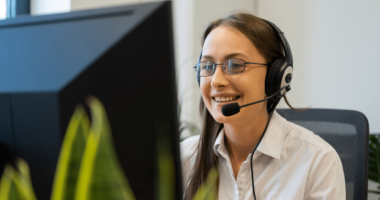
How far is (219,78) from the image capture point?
3.38 ft

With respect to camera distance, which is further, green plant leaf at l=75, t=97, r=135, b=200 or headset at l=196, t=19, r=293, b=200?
headset at l=196, t=19, r=293, b=200

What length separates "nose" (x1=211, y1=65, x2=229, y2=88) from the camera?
1.03 m

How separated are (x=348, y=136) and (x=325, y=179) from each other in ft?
0.73

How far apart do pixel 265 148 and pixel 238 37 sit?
37 cm

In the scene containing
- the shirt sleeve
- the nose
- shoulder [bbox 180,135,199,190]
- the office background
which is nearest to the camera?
the shirt sleeve

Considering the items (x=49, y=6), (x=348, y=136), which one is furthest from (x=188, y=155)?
(x=49, y=6)

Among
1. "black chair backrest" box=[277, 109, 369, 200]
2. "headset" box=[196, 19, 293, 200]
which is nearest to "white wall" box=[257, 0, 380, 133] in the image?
"black chair backrest" box=[277, 109, 369, 200]

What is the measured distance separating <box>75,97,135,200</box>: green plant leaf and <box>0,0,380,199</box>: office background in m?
1.61

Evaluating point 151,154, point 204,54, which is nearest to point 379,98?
point 204,54

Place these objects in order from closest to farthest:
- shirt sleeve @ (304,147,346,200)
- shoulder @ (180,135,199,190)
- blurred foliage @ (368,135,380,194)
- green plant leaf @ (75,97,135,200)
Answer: green plant leaf @ (75,97,135,200) < shirt sleeve @ (304,147,346,200) < shoulder @ (180,135,199,190) < blurred foliage @ (368,135,380,194)

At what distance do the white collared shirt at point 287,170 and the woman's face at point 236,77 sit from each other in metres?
0.13

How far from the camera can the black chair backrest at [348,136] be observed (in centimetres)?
99

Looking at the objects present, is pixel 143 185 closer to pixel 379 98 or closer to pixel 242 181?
pixel 242 181

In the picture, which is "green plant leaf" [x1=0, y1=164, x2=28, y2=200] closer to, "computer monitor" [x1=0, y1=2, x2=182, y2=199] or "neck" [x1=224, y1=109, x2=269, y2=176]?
"computer monitor" [x1=0, y1=2, x2=182, y2=199]
